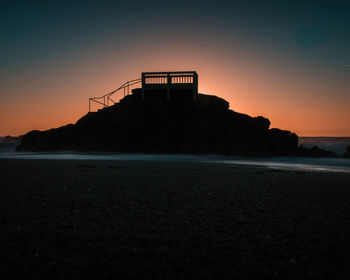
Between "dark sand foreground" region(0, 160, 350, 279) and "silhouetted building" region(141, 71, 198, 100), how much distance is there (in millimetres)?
20242

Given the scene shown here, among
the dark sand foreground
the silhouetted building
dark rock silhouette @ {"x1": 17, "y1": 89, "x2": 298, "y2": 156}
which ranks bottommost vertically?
the dark sand foreground

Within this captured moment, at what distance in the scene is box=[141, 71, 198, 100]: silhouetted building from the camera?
23.7 meters

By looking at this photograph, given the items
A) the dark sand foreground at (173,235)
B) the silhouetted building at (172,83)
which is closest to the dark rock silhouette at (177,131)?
the silhouetted building at (172,83)

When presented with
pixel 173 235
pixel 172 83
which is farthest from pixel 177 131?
pixel 173 235

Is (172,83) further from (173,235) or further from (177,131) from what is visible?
(173,235)

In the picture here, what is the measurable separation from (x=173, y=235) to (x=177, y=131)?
21.2 metres

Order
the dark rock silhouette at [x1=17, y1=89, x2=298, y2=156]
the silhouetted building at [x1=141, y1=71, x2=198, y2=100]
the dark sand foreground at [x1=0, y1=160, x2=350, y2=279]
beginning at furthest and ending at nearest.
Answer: the silhouetted building at [x1=141, y1=71, x2=198, y2=100] → the dark rock silhouette at [x1=17, y1=89, x2=298, y2=156] → the dark sand foreground at [x1=0, y1=160, x2=350, y2=279]

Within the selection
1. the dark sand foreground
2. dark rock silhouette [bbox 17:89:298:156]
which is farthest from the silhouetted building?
the dark sand foreground

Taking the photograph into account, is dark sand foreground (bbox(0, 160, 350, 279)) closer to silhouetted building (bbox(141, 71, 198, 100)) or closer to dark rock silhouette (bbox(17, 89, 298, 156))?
dark rock silhouette (bbox(17, 89, 298, 156))

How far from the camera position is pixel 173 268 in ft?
6.47

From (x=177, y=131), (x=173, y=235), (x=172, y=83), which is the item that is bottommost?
(x=173, y=235)

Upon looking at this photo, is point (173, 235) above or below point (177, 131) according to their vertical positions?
below

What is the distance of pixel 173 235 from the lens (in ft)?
8.68

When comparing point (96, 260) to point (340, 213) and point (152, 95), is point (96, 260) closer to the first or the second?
point (340, 213)
